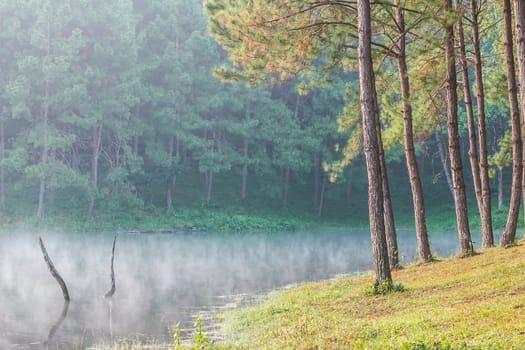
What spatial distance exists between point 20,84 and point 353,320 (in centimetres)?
4297

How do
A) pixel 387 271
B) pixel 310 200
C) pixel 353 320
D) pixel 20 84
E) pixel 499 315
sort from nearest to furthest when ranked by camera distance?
pixel 499 315 < pixel 353 320 < pixel 387 271 < pixel 20 84 < pixel 310 200

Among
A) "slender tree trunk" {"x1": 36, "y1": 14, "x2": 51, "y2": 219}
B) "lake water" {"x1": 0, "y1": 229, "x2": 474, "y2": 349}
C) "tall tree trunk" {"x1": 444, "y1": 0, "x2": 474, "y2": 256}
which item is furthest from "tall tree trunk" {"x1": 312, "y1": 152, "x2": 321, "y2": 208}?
"tall tree trunk" {"x1": 444, "y1": 0, "x2": 474, "y2": 256}

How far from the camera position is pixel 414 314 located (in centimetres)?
1173

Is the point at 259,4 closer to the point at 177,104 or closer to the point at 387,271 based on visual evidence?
the point at 387,271

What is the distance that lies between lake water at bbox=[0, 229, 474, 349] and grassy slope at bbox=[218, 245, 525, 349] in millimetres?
3002

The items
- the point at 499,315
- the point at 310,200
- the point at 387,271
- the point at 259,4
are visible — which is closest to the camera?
the point at 499,315

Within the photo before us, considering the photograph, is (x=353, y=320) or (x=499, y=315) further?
(x=353, y=320)

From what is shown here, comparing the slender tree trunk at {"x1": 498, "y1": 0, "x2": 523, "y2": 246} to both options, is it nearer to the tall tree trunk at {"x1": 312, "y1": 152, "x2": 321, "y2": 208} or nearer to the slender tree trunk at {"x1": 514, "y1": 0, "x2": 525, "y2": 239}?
the slender tree trunk at {"x1": 514, "y1": 0, "x2": 525, "y2": 239}

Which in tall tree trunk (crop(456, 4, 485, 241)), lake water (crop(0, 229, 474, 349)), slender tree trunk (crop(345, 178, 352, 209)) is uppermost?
tall tree trunk (crop(456, 4, 485, 241))

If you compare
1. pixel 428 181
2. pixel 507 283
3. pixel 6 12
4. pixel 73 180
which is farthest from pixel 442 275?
pixel 428 181

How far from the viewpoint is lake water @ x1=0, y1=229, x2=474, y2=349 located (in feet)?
56.9

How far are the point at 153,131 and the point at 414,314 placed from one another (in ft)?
161

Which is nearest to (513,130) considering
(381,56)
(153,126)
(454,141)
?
(454,141)

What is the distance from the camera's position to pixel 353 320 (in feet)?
41.7
